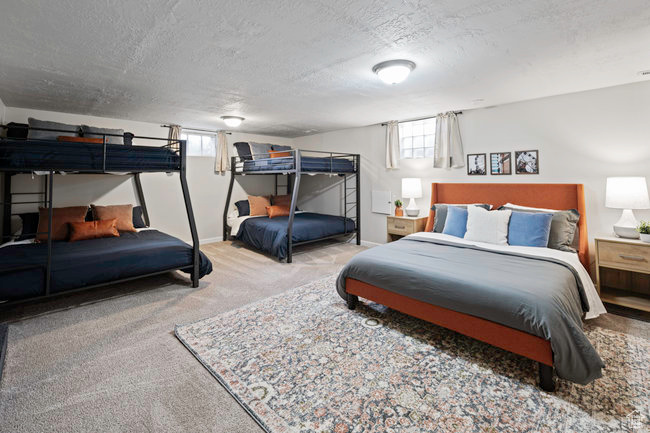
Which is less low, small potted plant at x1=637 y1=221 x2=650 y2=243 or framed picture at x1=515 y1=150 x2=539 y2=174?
framed picture at x1=515 y1=150 x2=539 y2=174

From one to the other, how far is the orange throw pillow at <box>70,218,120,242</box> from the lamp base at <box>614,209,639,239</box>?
5800 mm

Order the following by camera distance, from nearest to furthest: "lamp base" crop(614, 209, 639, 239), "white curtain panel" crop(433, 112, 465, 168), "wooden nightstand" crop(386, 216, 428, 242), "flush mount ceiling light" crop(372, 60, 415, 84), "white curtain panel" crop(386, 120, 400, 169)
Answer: "flush mount ceiling light" crop(372, 60, 415, 84) < "lamp base" crop(614, 209, 639, 239) < "white curtain panel" crop(433, 112, 465, 168) < "wooden nightstand" crop(386, 216, 428, 242) < "white curtain panel" crop(386, 120, 400, 169)

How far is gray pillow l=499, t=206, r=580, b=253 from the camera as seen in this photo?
2967 mm

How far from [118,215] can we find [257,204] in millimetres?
2354

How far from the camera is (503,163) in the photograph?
3854 millimetres

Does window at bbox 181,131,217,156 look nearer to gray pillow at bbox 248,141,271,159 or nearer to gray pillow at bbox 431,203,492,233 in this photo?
gray pillow at bbox 248,141,271,159

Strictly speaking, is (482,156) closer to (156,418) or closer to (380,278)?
(380,278)

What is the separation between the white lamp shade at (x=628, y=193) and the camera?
267 centimetres

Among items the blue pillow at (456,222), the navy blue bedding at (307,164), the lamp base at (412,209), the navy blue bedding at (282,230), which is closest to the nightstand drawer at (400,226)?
the lamp base at (412,209)

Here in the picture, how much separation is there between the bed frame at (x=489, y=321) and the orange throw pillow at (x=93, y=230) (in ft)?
10.8

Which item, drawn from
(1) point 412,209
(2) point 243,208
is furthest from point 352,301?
(2) point 243,208

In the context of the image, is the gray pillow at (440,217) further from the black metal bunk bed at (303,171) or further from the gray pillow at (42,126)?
the gray pillow at (42,126)

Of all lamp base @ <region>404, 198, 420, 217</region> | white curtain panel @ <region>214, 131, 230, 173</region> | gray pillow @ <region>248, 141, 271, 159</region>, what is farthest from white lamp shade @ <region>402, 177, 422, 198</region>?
white curtain panel @ <region>214, 131, 230, 173</region>

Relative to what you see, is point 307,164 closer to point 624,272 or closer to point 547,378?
point 547,378
